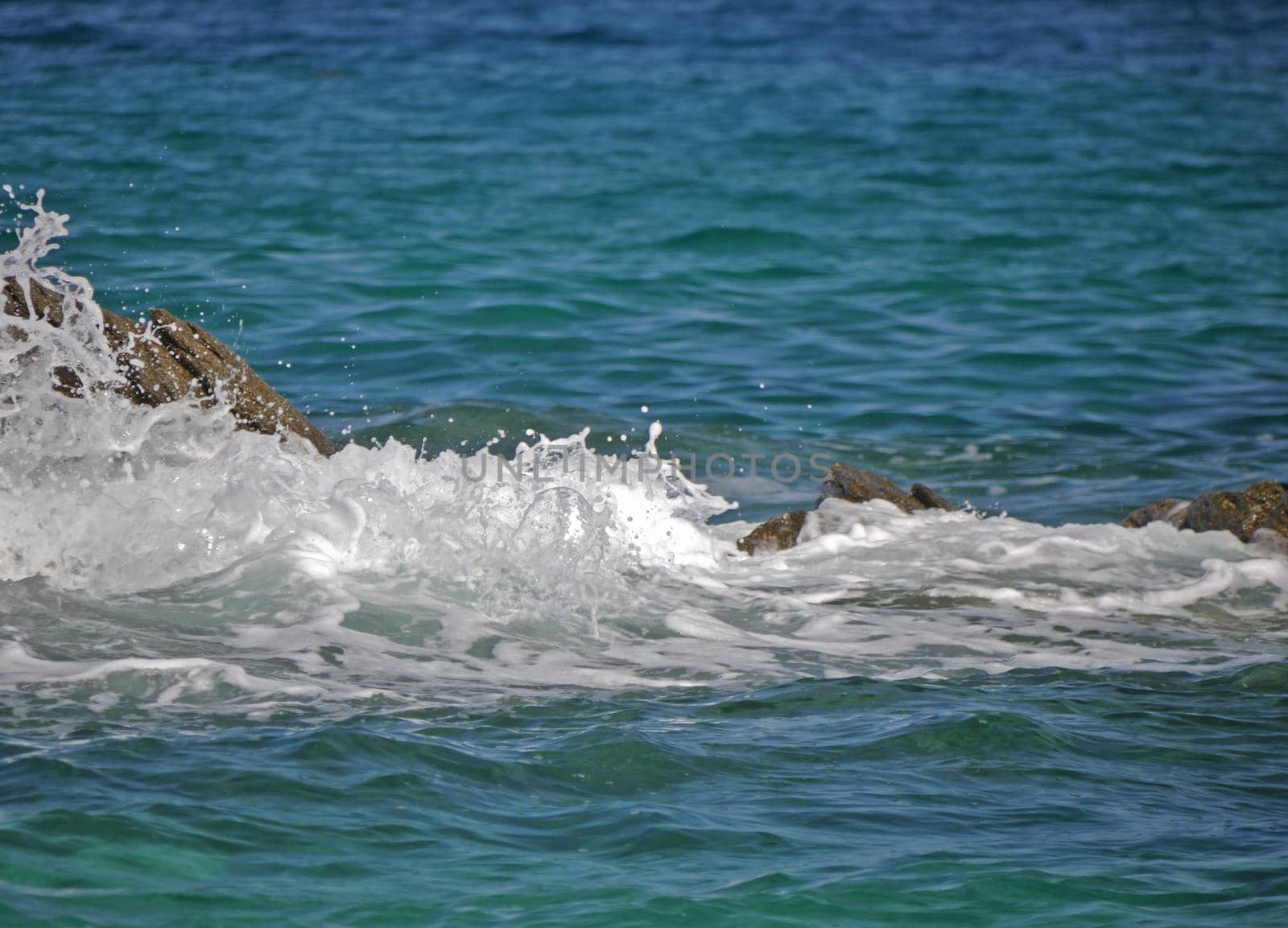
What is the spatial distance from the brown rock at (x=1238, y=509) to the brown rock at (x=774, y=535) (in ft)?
6.27

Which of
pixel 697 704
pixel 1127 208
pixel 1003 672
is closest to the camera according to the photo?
pixel 697 704

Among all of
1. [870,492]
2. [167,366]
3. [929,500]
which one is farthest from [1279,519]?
[167,366]

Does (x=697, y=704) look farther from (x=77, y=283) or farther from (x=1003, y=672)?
(x=77, y=283)

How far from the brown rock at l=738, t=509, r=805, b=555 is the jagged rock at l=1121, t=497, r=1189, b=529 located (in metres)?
1.70

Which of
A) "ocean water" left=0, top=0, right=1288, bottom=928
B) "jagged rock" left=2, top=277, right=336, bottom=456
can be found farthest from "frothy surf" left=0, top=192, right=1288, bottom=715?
"jagged rock" left=2, top=277, right=336, bottom=456

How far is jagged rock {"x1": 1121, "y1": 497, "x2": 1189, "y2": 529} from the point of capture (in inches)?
294

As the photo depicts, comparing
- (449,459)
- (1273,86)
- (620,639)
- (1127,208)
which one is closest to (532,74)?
(1127,208)

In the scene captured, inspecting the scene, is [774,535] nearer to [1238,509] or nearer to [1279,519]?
[1238,509]

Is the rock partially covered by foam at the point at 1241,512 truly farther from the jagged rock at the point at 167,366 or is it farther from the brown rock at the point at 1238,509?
the jagged rock at the point at 167,366

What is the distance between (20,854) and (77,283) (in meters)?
3.88

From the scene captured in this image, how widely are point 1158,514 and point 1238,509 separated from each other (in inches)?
17.6

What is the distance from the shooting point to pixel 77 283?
6.89 m

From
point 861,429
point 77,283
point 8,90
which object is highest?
point 8,90

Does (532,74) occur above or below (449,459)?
above
